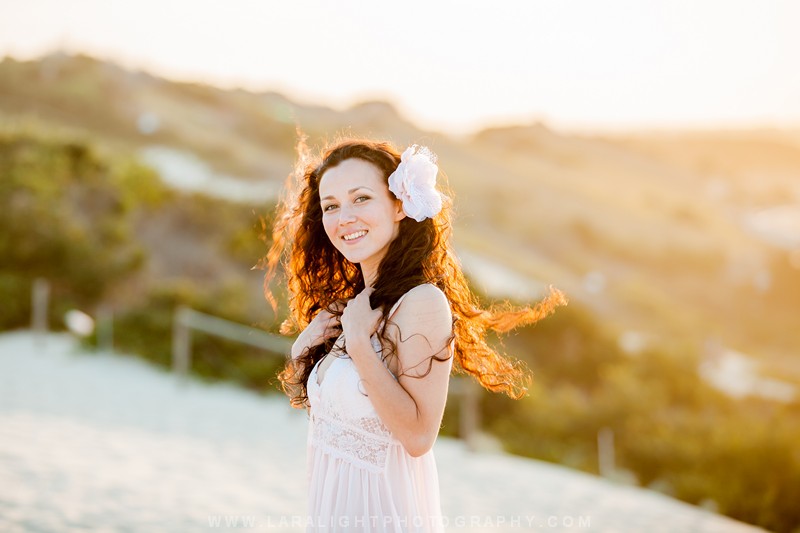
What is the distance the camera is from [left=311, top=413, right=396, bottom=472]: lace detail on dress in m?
1.86

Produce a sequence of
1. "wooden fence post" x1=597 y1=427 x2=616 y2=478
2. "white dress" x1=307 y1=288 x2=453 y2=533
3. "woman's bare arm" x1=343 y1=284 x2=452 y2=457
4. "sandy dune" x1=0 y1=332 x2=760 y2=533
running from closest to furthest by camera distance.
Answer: "woman's bare arm" x1=343 y1=284 x2=452 y2=457
"white dress" x1=307 y1=288 x2=453 y2=533
"sandy dune" x1=0 y1=332 x2=760 y2=533
"wooden fence post" x1=597 y1=427 x2=616 y2=478

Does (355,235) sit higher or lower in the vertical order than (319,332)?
higher

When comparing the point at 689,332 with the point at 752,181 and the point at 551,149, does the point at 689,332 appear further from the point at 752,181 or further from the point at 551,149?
the point at 752,181

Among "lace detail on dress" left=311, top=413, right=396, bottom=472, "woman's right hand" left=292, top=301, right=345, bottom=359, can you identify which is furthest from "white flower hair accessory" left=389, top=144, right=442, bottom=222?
"lace detail on dress" left=311, top=413, right=396, bottom=472

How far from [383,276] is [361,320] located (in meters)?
0.16

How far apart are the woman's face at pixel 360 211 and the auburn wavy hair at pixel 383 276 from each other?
3cm

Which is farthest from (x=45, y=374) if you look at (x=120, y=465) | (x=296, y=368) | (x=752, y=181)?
(x=752, y=181)

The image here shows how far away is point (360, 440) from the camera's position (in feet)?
6.15

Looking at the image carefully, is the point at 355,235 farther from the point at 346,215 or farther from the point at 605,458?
the point at 605,458

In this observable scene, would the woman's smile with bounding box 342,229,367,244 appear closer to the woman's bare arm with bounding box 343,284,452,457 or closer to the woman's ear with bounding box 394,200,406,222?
the woman's ear with bounding box 394,200,406,222

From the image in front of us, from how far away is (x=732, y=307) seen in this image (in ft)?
88.9

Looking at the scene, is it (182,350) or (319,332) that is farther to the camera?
(182,350)

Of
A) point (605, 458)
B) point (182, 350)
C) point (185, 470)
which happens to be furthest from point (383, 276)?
point (182, 350)

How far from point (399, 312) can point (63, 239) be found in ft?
40.9
